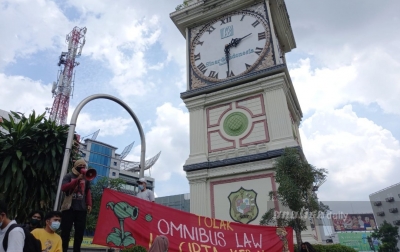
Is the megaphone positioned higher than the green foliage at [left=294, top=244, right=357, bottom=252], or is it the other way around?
the megaphone

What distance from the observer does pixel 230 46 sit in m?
16.3

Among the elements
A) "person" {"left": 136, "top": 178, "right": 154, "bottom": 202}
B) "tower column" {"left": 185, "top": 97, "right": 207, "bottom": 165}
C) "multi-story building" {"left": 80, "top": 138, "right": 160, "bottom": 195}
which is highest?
"multi-story building" {"left": 80, "top": 138, "right": 160, "bottom": 195}

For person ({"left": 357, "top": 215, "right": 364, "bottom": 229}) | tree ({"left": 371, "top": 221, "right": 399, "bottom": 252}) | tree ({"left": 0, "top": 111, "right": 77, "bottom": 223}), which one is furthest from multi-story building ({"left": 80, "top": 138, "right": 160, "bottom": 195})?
tree ({"left": 0, "top": 111, "right": 77, "bottom": 223})

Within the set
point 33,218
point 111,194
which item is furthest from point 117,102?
point 33,218

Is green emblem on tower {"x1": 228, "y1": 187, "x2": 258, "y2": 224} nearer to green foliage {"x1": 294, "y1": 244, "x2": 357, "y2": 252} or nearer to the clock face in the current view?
green foliage {"x1": 294, "y1": 244, "x2": 357, "y2": 252}

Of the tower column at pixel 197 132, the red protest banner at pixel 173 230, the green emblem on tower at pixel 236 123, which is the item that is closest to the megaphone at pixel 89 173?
the red protest banner at pixel 173 230

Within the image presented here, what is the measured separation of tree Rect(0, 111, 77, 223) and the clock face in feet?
29.8

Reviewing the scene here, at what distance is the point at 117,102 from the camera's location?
7938mm

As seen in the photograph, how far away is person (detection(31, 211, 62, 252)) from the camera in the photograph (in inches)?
175

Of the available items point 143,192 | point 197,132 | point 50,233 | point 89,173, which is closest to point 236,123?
point 197,132

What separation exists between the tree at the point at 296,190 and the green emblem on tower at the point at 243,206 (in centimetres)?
227

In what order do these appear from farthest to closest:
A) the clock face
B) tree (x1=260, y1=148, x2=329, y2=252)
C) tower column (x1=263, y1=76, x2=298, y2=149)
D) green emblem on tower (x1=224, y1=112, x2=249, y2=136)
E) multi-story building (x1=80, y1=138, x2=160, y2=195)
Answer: multi-story building (x1=80, y1=138, x2=160, y2=195), the clock face, green emblem on tower (x1=224, y1=112, x2=249, y2=136), tower column (x1=263, y1=76, x2=298, y2=149), tree (x1=260, y1=148, x2=329, y2=252)

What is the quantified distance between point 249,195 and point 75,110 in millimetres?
8753

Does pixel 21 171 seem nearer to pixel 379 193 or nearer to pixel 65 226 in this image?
pixel 65 226
